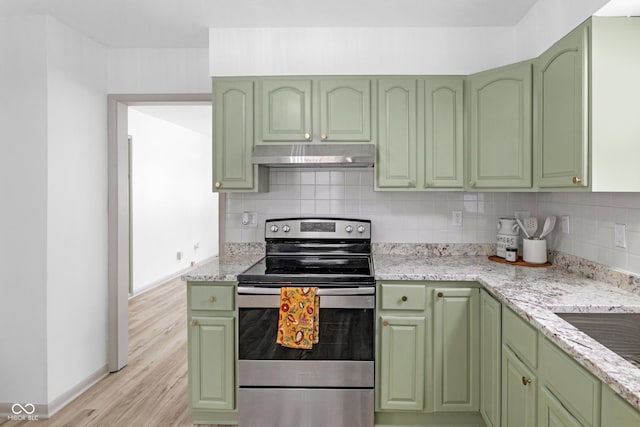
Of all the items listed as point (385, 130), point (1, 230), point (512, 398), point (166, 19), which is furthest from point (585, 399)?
point (1, 230)

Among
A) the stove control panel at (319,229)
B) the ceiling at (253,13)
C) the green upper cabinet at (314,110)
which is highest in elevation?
the ceiling at (253,13)

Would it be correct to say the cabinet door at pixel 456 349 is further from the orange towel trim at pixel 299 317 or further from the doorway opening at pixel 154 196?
the doorway opening at pixel 154 196

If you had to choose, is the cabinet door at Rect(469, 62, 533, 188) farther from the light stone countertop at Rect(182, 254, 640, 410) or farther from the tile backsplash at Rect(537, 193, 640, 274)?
the light stone countertop at Rect(182, 254, 640, 410)

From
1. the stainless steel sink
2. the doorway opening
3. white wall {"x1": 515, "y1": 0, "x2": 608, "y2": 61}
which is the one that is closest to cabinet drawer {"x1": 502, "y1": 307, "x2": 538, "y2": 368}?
the stainless steel sink

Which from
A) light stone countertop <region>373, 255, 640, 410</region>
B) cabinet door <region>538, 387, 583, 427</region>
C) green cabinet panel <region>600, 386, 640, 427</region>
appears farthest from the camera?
cabinet door <region>538, 387, 583, 427</region>

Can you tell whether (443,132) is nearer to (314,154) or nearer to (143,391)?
(314,154)

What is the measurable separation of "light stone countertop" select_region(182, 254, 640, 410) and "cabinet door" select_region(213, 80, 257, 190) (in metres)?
0.62

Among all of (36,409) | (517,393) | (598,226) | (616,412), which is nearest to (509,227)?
(598,226)

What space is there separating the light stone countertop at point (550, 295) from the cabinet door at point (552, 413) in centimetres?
22

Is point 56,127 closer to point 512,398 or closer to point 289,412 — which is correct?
point 289,412

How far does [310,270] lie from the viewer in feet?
8.79

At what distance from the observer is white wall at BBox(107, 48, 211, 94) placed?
3.31 m

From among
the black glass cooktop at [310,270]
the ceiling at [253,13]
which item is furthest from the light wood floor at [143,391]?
the ceiling at [253,13]

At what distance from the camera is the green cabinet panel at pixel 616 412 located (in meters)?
1.08
